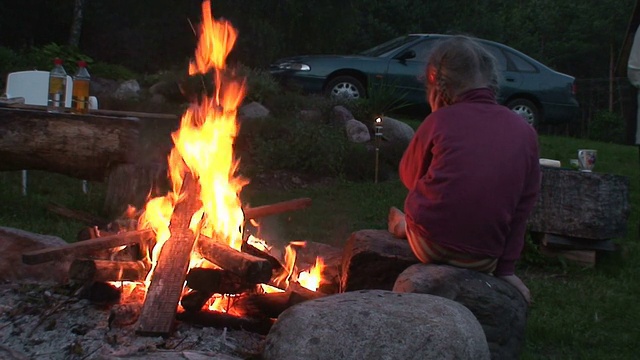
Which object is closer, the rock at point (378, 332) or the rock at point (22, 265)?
the rock at point (378, 332)

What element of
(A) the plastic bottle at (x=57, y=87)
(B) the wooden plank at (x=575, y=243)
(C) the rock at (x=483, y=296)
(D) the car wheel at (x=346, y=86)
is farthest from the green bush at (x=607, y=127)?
(C) the rock at (x=483, y=296)

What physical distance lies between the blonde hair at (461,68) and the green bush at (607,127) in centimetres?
1830

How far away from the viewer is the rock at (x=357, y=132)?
9.84 m

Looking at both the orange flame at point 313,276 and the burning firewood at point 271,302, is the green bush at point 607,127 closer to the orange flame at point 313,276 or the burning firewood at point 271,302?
the orange flame at point 313,276

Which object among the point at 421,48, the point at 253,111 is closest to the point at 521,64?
the point at 421,48

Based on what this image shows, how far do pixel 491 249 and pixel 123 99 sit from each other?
8.48 metres

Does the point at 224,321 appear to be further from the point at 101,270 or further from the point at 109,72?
the point at 109,72

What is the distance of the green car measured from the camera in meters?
12.1

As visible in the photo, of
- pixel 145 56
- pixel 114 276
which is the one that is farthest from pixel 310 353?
pixel 145 56

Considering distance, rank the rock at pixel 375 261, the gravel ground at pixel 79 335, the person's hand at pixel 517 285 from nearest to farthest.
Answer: the gravel ground at pixel 79 335, the person's hand at pixel 517 285, the rock at pixel 375 261

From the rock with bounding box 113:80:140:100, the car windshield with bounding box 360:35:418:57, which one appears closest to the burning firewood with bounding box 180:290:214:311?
the rock with bounding box 113:80:140:100

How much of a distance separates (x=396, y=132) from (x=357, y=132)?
50cm

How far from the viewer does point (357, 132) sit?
Answer: 9.93 metres

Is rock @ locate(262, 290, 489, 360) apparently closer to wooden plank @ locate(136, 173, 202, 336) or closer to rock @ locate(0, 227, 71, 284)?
wooden plank @ locate(136, 173, 202, 336)
